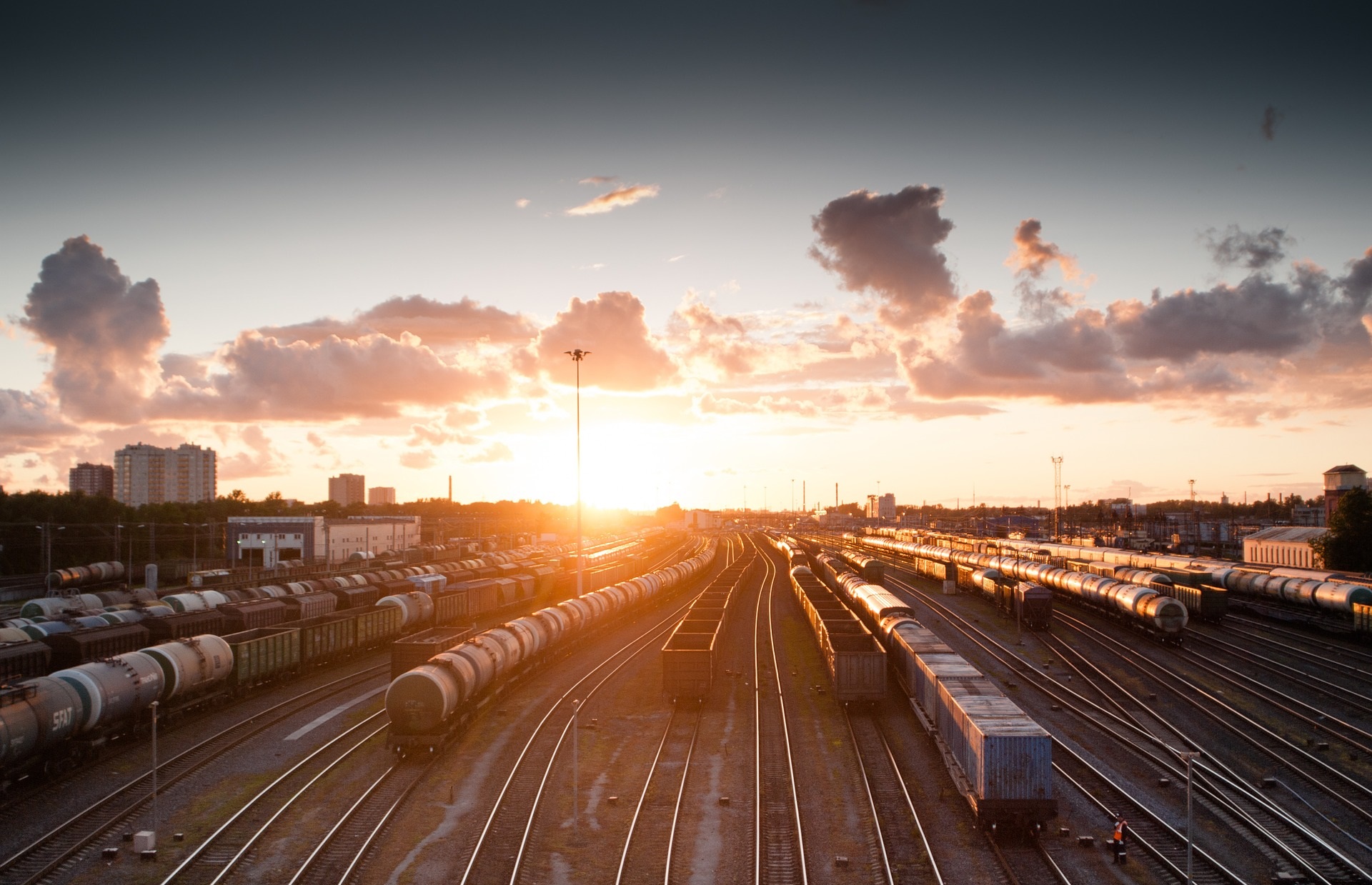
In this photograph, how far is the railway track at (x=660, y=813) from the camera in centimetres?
2003

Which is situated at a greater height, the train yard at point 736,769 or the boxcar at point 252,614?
the boxcar at point 252,614

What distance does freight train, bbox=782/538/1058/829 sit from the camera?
21.3 meters

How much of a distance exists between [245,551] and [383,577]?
166 feet

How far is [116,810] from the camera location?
23.5 m

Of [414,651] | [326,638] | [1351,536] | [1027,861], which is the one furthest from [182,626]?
[1351,536]

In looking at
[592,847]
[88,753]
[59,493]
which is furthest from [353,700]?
[59,493]

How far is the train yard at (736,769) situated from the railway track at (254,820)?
0.08m

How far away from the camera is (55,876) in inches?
771

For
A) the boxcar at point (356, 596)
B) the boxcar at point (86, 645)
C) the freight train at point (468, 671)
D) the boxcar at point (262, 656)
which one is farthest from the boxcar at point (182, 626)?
the freight train at point (468, 671)

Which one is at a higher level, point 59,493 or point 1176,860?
point 59,493

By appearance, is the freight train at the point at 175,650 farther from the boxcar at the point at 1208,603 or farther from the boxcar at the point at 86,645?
the boxcar at the point at 1208,603

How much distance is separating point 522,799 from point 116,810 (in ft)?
37.9

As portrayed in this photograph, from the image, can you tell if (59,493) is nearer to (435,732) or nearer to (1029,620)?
(435,732)

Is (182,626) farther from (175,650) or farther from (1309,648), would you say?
(1309,648)
